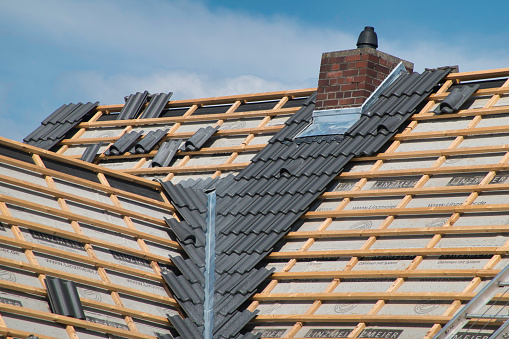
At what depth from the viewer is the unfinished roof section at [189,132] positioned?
11.3 meters

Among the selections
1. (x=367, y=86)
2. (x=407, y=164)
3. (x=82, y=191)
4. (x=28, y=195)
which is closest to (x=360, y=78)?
(x=367, y=86)

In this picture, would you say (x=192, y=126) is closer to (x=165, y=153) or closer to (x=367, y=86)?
(x=165, y=153)

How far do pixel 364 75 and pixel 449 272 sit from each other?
4160 millimetres

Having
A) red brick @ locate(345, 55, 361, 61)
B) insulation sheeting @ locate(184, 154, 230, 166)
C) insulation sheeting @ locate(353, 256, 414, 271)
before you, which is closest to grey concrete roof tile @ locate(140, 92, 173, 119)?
insulation sheeting @ locate(184, 154, 230, 166)

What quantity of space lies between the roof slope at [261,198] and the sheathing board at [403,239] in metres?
0.16

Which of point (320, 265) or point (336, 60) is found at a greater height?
point (336, 60)

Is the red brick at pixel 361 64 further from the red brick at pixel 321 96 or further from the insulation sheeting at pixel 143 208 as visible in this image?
the insulation sheeting at pixel 143 208

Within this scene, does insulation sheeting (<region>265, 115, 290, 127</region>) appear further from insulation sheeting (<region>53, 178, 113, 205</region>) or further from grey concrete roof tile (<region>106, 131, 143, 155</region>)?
insulation sheeting (<region>53, 178, 113, 205</region>)

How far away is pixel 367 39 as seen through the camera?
11.1 m

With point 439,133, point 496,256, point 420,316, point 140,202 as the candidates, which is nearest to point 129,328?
point 140,202

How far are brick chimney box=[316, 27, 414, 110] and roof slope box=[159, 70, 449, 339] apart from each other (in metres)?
0.29

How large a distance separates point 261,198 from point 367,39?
9.70ft

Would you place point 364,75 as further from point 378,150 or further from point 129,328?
point 129,328

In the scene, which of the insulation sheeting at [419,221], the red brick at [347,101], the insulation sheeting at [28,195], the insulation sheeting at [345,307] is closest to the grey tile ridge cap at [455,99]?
the red brick at [347,101]
